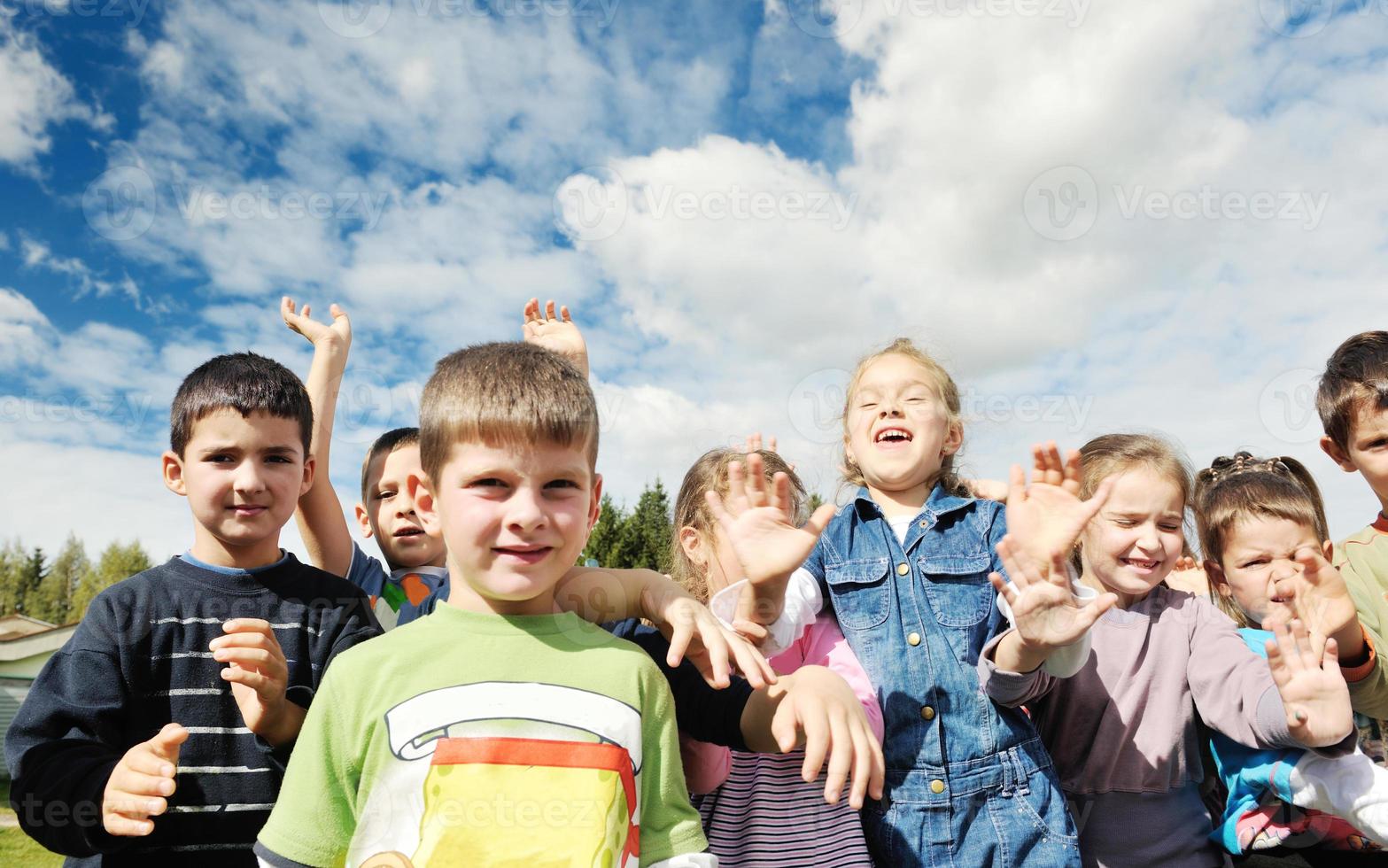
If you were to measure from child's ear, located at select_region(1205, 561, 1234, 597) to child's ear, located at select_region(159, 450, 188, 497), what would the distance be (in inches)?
177

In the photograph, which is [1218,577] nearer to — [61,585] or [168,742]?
[168,742]

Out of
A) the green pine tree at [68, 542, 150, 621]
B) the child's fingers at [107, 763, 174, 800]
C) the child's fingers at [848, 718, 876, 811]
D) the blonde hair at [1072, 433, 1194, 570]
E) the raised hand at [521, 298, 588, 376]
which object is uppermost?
the green pine tree at [68, 542, 150, 621]

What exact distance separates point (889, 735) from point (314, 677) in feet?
6.42

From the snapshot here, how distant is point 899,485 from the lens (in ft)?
11.2

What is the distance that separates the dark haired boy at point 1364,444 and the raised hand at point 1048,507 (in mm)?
2335

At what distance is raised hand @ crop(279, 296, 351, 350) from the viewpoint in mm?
4066

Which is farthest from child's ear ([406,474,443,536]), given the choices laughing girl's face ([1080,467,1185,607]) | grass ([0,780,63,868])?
grass ([0,780,63,868])

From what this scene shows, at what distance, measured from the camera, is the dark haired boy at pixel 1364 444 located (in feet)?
12.8

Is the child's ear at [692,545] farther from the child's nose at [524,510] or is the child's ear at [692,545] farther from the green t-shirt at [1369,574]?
the green t-shirt at [1369,574]

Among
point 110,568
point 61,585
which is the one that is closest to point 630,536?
point 110,568

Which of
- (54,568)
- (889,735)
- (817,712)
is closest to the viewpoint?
(817,712)

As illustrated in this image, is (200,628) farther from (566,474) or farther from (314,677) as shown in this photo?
(566,474)

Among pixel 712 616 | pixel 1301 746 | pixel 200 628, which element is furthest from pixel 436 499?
pixel 1301 746

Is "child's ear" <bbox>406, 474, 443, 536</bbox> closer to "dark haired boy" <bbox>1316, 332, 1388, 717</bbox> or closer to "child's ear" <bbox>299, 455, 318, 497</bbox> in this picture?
"child's ear" <bbox>299, 455, 318, 497</bbox>
